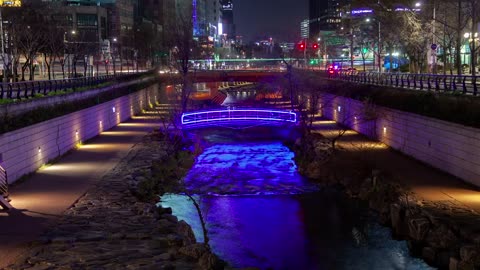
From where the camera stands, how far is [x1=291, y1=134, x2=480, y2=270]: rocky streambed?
18.0 metres

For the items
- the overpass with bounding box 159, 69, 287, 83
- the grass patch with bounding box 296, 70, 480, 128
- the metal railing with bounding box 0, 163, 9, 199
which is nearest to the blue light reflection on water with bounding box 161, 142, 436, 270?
the grass patch with bounding box 296, 70, 480, 128

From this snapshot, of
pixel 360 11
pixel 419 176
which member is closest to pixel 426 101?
pixel 419 176

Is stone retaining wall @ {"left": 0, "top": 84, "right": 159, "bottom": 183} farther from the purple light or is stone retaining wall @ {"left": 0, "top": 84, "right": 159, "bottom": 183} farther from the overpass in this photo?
the purple light

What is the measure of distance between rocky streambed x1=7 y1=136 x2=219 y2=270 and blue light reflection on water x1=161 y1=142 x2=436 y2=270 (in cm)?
269

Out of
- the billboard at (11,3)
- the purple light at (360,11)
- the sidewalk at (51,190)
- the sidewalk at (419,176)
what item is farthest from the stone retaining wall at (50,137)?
the purple light at (360,11)

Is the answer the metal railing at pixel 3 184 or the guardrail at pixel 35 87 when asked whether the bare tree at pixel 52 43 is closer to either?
the guardrail at pixel 35 87

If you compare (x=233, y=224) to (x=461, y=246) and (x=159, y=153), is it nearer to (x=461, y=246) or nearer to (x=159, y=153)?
(x=461, y=246)

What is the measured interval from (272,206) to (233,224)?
4.20 metres

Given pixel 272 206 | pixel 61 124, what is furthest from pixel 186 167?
pixel 272 206

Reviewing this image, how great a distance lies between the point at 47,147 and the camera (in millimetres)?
30516

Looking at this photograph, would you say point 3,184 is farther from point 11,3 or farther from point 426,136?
point 11,3

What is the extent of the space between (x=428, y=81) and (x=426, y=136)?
791 cm

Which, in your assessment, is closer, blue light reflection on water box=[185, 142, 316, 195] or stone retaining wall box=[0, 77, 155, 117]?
stone retaining wall box=[0, 77, 155, 117]

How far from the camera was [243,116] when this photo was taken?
58062mm
